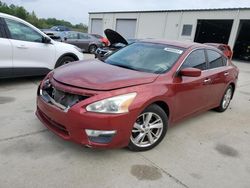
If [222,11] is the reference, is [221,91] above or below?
below

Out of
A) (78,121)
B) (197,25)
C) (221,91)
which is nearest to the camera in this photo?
(78,121)

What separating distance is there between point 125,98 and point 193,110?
176cm

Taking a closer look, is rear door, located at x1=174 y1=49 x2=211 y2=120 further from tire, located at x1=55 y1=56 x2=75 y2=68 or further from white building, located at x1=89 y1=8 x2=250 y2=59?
white building, located at x1=89 y1=8 x2=250 y2=59

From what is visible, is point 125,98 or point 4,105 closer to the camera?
point 125,98

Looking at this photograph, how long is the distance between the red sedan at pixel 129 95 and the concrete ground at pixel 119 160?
267 mm

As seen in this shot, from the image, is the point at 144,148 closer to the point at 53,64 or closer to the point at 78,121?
the point at 78,121

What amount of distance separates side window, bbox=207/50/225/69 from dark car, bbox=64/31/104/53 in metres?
12.1

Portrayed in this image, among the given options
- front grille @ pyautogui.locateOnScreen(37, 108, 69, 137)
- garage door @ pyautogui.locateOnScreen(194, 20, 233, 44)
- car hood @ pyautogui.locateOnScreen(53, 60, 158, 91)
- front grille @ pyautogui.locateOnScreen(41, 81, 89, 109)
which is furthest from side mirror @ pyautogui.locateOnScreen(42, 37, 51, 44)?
garage door @ pyautogui.locateOnScreen(194, 20, 233, 44)

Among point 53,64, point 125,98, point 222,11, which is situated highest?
point 222,11

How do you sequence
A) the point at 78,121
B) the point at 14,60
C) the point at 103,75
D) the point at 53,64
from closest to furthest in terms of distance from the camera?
1. the point at 78,121
2. the point at 103,75
3. the point at 14,60
4. the point at 53,64

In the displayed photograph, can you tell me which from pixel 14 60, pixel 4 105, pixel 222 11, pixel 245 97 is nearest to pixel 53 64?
pixel 14 60

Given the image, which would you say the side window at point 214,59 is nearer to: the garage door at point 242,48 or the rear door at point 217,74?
the rear door at point 217,74

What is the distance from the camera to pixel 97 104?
9.65ft

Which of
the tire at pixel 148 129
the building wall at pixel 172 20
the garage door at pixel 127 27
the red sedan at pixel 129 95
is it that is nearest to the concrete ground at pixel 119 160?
the tire at pixel 148 129
